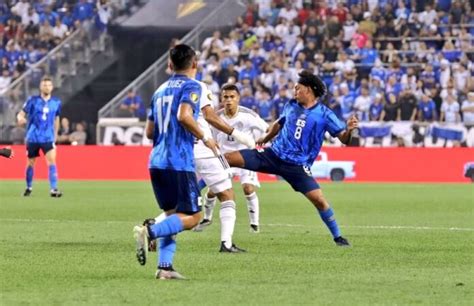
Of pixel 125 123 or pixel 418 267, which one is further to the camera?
pixel 125 123

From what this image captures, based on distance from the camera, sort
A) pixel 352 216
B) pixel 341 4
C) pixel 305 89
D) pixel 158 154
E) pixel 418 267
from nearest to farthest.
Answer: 1. pixel 158 154
2. pixel 418 267
3. pixel 305 89
4. pixel 352 216
5. pixel 341 4

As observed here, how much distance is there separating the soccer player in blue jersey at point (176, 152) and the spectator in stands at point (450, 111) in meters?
24.7

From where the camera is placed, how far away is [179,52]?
35.9ft

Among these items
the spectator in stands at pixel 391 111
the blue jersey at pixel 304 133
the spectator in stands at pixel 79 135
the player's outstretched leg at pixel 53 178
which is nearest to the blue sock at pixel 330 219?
the blue jersey at pixel 304 133

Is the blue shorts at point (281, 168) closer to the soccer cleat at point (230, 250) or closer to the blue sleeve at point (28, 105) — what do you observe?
the soccer cleat at point (230, 250)

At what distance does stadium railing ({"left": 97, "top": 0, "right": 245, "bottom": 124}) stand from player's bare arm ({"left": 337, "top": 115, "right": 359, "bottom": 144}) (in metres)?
23.2

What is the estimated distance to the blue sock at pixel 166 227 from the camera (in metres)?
10.6

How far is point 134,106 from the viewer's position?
37.7 metres

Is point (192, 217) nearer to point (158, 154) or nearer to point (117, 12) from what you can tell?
point (158, 154)

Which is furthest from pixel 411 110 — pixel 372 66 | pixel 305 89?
pixel 305 89

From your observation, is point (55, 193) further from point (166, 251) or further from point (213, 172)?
point (166, 251)

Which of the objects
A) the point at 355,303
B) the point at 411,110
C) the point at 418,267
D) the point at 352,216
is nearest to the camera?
the point at 355,303

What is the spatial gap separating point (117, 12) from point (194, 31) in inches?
134

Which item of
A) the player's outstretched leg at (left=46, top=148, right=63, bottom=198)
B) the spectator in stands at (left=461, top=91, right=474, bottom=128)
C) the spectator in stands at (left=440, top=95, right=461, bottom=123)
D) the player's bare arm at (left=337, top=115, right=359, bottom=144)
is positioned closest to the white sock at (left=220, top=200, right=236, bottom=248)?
the player's bare arm at (left=337, top=115, right=359, bottom=144)
